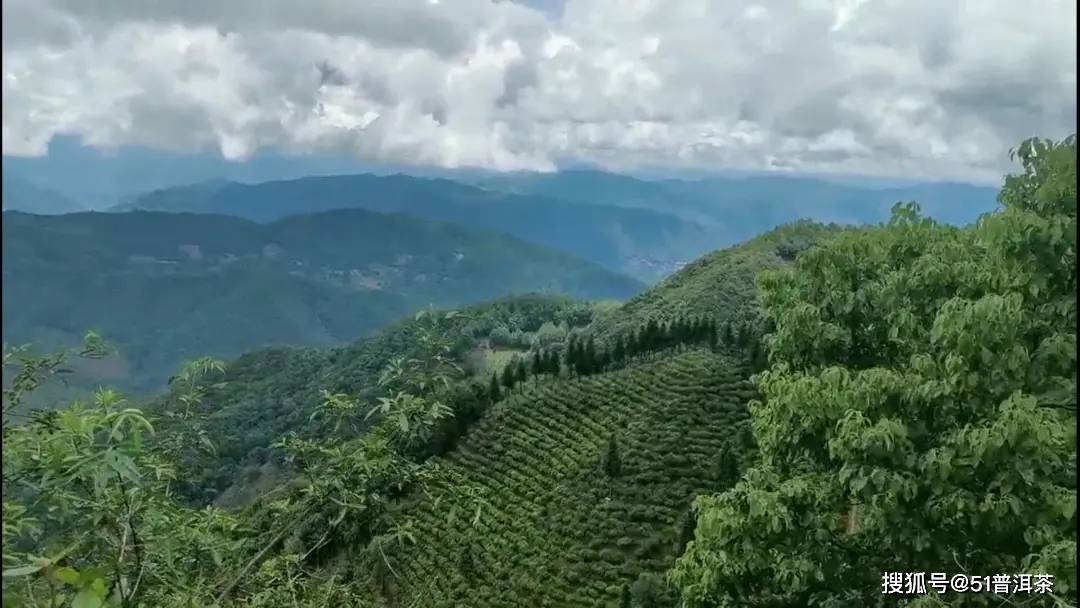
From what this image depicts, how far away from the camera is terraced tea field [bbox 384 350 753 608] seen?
22.5 metres

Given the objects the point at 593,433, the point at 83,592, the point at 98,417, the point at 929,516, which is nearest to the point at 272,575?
the point at 98,417

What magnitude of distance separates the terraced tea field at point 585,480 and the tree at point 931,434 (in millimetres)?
11768

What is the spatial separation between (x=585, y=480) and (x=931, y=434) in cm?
2304

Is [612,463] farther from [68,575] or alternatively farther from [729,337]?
[68,575]

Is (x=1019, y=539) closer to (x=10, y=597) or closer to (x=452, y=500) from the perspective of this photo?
(x=452, y=500)

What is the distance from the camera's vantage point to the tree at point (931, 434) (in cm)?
452

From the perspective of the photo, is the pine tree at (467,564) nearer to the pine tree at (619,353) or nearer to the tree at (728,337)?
the pine tree at (619,353)

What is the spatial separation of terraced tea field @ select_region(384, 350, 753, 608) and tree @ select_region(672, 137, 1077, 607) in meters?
11.8

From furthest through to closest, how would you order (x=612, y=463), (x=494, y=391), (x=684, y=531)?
(x=494, y=391) → (x=612, y=463) → (x=684, y=531)

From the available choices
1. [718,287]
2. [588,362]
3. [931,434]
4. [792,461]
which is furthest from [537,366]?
[931,434]

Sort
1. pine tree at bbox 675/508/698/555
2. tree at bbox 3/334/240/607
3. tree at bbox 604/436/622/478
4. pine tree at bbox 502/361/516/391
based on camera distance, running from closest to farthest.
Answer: tree at bbox 3/334/240/607, pine tree at bbox 675/508/698/555, tree at bbox 604/436/622/478, pine tree at bbox 502/361/516/391

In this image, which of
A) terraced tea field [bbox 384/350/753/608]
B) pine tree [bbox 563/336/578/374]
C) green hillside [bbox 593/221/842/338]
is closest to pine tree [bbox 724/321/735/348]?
terraced tea field [bbox 384/350/753/608]

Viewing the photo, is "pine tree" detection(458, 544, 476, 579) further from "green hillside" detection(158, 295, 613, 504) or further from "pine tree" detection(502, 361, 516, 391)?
"pine tree" detection(502, 361, 516, 391)

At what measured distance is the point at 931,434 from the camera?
5121 millimetres
